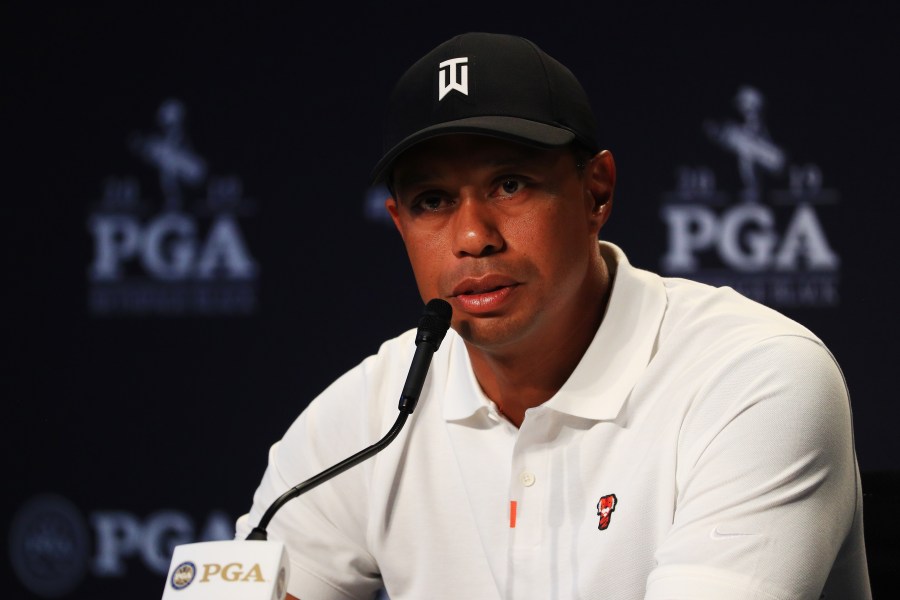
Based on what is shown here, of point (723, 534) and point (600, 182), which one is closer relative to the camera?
point (723, 534)

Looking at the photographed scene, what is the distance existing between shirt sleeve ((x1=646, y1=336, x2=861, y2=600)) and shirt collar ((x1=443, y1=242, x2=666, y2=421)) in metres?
0.14

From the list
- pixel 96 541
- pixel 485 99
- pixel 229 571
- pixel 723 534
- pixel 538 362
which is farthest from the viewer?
pixel 96 541

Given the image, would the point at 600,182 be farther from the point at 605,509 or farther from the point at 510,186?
the point at 605,509

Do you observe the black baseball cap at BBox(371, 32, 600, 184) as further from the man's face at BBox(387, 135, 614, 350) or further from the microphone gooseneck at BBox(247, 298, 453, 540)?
the microphone gooseneck at BBox(247, 298, 453, 540)

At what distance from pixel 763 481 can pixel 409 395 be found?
0.40 metres

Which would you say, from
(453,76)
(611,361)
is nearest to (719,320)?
(611,361)

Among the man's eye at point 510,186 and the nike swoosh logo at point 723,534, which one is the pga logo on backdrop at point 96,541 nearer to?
the man's eye at point 510,186

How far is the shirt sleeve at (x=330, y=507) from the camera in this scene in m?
1.66

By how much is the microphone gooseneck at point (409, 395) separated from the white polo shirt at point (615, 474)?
238mm

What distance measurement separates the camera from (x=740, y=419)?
49.6 inches

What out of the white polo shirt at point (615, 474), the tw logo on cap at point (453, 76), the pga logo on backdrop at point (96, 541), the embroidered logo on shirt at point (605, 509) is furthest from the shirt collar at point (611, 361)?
the pga logo on backdrop at point (96, 541)

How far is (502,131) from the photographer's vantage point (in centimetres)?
138

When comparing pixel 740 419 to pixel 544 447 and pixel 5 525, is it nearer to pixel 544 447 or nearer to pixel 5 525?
pixel 544 447

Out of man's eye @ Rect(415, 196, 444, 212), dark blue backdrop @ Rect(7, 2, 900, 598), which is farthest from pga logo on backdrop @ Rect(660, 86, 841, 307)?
man's eye @ Rect(415, 196, 444, 212)
